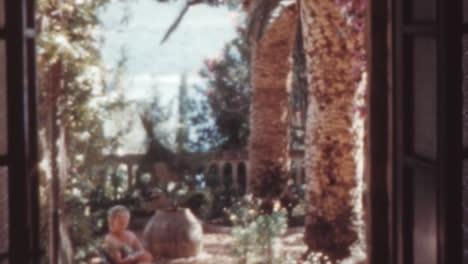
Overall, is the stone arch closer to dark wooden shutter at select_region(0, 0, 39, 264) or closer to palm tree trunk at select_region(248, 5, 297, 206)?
palm tree trunk at select_region(248, 5, 297, 206)

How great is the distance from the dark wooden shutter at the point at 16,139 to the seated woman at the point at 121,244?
3.81 metres

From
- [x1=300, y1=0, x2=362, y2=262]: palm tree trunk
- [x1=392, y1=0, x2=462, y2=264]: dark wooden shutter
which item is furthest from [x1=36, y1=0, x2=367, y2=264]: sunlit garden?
[x1=392, y1=0, x2=462, y2=264]: dark wooden shutter

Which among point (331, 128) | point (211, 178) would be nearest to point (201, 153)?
point (211, 178)

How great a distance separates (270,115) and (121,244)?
398cm

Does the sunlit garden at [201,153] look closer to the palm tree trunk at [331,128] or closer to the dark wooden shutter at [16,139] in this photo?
the palm tree trunk at [331,128]

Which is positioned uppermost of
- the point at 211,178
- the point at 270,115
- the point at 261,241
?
the point at 270,115

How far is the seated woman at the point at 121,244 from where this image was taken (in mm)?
5980

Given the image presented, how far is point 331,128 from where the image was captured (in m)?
6.55

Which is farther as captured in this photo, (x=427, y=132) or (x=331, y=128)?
(x=331, y=128)

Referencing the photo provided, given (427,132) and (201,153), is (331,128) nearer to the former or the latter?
(427,132)

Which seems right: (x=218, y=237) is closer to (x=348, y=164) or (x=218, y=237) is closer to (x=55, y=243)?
(x=348, y=164)

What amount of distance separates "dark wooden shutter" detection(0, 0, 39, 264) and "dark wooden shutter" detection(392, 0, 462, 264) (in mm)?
1262

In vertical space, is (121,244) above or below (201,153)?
below

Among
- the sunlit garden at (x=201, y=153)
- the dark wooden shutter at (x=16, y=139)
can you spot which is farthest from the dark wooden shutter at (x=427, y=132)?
the sunlit garden at (x=201, y=153)
